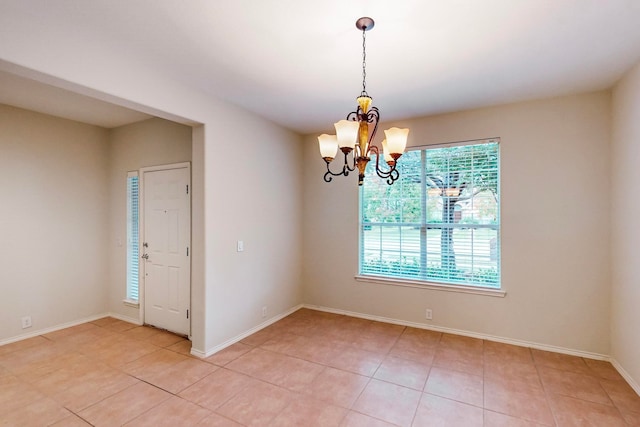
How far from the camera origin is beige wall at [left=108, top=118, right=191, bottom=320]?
12.6 ft

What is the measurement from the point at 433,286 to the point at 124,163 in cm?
451

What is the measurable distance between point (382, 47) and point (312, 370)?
283 centimetres

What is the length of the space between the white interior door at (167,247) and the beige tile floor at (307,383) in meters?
0.34

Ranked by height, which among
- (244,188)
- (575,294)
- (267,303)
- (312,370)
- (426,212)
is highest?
(244,188)

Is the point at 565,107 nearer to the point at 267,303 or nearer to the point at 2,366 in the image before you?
the point at 267,303

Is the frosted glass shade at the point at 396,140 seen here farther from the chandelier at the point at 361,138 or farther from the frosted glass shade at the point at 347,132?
the frosted glass shade at the point at 347,132

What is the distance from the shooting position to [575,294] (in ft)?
10.1

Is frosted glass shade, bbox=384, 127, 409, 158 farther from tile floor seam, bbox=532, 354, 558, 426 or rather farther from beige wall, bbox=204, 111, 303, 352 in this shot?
tile floor seam, bbox=532, 354, 558, 426

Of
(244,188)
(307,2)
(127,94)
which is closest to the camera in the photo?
(307,2)

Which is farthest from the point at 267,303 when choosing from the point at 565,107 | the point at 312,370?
the point at 565,107

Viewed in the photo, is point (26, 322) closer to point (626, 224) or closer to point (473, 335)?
point (473, 335)

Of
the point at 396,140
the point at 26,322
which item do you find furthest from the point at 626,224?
the point at 26,322

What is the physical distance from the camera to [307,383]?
2.59 meters

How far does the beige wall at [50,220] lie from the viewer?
11.4ft
